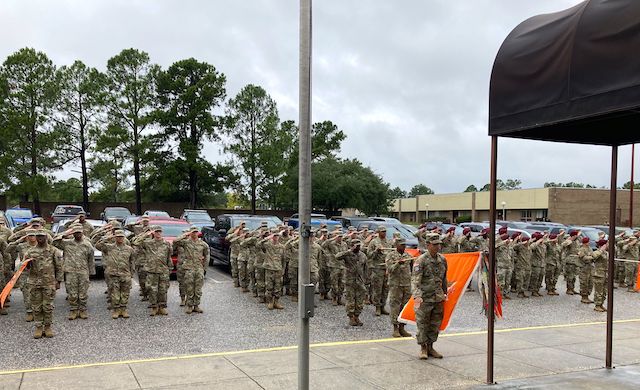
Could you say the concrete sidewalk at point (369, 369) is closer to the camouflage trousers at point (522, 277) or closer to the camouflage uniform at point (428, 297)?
the camouflage uniform at point (428, 297)

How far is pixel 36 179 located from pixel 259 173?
18876 mm

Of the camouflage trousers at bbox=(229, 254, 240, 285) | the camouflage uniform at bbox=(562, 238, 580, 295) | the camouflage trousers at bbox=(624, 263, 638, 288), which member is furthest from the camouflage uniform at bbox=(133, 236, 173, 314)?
the camouflage trousers at bbox=(624, 263, 638, 288)

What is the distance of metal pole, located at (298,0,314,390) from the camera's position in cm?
520

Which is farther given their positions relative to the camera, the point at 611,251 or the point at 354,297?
the point at 354,297

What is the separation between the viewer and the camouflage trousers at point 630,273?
55.7 feet

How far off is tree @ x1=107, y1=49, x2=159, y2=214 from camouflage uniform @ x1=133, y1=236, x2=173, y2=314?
37.0 m

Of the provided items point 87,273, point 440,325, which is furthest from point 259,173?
point 440,325

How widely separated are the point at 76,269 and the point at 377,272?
20.2 feet

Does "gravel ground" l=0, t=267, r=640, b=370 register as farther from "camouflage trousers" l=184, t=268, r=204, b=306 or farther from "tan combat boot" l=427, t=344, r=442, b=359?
"tan combat boot" l=427, t=344, r=442, b=359

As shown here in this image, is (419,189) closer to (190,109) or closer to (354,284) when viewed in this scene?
(190,109)

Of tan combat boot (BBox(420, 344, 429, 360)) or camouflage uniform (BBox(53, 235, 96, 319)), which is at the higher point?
camouflage uniform (BBox(53, 235, 96, 319))

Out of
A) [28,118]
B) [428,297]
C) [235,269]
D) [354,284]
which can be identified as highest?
[28,118]

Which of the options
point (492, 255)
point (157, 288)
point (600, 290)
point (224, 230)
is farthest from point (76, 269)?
point (600, 290)

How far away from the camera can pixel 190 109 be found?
160 ft
